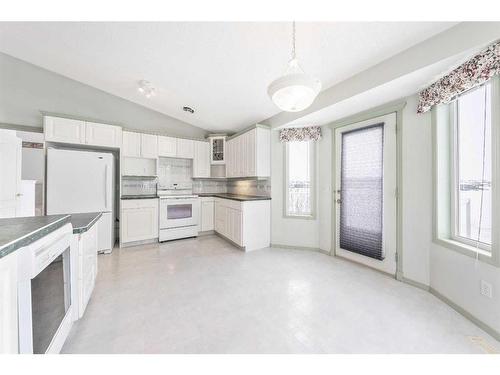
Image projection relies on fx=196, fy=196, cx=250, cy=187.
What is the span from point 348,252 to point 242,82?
2898 mm

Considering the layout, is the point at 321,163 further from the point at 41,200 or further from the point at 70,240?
the point at 41,200

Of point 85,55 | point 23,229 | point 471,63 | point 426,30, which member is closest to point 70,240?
point 23,229

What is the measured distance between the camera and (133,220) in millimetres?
3664

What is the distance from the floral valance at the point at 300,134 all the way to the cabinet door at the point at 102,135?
3.01 m

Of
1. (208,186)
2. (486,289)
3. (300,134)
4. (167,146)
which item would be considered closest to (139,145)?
(167,146)

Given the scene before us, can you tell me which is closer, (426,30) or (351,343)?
(351,343)

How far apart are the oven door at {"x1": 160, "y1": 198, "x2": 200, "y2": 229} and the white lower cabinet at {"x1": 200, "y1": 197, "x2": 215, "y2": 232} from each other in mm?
154

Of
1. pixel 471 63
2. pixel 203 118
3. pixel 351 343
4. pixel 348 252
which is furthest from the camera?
pixel 203 118

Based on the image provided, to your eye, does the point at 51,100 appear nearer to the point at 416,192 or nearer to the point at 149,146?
the point at 149,146

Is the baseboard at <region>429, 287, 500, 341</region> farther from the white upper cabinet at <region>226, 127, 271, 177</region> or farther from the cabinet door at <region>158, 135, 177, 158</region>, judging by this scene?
the cabinet door at <region>158, 135, 177, 158</region>

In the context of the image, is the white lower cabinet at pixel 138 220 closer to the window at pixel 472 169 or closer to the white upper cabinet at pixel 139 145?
the white upper cabinet at pixel 139 145

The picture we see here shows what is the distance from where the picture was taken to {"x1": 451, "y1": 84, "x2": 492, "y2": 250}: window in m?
1.66

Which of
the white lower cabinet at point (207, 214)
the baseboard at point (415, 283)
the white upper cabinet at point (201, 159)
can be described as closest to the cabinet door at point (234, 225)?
the white lower cabinet at point (207, 214)
